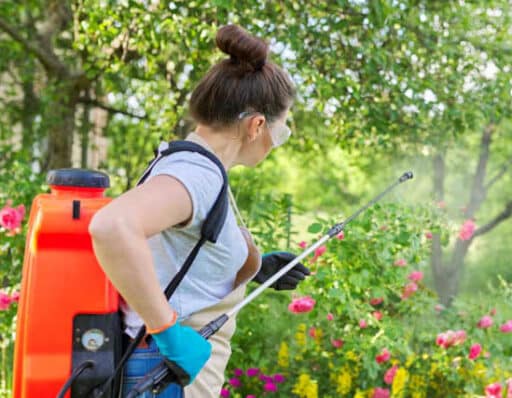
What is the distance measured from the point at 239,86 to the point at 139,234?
0.53 m

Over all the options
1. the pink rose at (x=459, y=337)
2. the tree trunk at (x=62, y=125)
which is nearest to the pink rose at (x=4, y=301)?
the pink rose at (x=459, y=337)

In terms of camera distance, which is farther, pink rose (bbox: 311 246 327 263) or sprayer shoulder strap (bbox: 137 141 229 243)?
pink rose (bbox: 311 246 327 263)

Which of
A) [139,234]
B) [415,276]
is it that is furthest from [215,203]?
[415,276]

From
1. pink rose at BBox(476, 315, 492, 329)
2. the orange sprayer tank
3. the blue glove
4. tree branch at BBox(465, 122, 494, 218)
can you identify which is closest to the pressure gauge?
the orange sprayer tank

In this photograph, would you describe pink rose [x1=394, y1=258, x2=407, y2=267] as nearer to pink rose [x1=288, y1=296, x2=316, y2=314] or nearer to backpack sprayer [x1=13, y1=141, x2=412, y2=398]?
pink rose [x1=288, y1=296, x2=316, y2=314]

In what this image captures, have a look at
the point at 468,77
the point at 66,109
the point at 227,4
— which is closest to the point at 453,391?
the point at 468,77

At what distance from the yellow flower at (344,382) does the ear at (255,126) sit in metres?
2.08

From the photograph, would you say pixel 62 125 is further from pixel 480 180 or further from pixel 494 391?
pixel 480 180

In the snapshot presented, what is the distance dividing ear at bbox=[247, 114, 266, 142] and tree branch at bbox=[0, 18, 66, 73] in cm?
433

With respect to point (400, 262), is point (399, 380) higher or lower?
lower

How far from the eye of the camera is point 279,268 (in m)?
2.41

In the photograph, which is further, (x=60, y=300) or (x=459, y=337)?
(x=459, y=337)

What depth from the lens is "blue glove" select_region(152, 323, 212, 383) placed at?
155 centimetres

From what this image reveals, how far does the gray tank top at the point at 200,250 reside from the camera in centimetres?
157
